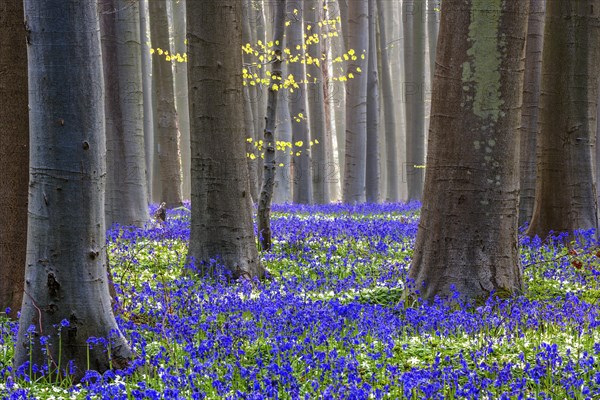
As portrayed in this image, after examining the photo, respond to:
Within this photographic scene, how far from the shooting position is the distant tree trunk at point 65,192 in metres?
4.60

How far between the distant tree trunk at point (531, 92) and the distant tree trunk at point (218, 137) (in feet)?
17.8

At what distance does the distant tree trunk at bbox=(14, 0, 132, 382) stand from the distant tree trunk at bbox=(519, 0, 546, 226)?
864cm

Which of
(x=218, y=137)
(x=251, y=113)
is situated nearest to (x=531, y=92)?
(x=218, y=137)

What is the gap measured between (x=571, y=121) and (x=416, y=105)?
1236cm

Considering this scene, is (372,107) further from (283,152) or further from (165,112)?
(165,112)

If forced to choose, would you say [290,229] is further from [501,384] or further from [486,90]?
[501,384]

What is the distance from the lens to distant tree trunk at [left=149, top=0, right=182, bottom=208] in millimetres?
17391

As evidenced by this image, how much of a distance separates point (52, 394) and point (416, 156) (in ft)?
62.8

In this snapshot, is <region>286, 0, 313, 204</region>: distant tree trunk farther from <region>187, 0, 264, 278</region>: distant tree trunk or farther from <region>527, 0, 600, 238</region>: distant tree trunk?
<region>187, 0, 264, 278</region>: distant tree trunk

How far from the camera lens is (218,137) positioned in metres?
8.61

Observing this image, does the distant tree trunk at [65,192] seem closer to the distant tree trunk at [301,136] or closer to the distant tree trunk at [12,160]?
the distant tree trunk at [12,160]

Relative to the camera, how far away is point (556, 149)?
34.7ft

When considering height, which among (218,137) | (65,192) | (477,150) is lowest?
(65,192)

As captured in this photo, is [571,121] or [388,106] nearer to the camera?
[571,121]
